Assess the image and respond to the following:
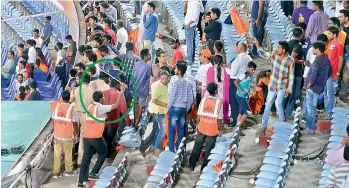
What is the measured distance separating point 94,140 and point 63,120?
2.07ft

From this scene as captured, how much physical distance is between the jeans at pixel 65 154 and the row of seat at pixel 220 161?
193 cm

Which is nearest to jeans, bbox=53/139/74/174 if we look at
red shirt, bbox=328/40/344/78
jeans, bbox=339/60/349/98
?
red shirt, bbox=328/40/344/78

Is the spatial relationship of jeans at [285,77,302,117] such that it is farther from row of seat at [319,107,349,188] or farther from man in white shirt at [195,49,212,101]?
man in white shirt at [195,49,212,101]

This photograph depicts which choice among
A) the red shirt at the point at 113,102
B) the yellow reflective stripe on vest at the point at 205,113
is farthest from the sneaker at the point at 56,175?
the yellow reflective stripe on vest at the point at 205,113

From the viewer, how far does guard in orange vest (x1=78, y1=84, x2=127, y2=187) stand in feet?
37.0

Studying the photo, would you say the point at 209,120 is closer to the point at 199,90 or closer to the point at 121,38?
the point at 199,90

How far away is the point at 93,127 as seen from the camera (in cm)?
1125

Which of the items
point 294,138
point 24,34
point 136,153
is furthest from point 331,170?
point 24,34

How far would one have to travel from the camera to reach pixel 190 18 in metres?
13.9

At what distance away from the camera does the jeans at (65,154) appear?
11898mm

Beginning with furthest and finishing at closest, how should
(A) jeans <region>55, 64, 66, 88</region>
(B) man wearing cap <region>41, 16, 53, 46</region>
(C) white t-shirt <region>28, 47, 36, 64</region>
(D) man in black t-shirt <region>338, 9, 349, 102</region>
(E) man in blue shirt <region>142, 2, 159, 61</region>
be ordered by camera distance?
1. (B) man wearing cap <region>41, 16, 53, 46</region>
2. (C) white t-shirt <region>28, 47, 36, 64</region>
3. (A) jeans <region>55, 64, 66, 88</region>
4. (E) man in blue shirt <region>142, 2, 159, 61</region>
5. (D) man in black t-shirt <region>338, 9, 349, 102</region>

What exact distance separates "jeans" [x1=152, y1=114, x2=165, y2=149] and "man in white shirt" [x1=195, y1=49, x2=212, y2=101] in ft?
1.99

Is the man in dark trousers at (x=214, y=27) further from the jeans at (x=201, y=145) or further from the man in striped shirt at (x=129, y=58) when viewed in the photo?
the jeans at (x=201, y=145)

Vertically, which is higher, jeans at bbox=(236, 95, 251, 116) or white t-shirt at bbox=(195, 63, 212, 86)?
white t-shirt at bbox=(195, 63, 212, 86)
